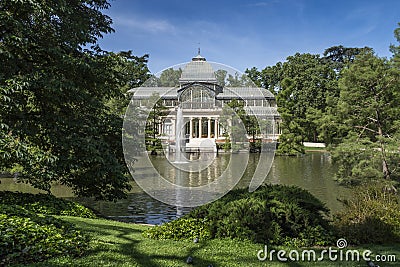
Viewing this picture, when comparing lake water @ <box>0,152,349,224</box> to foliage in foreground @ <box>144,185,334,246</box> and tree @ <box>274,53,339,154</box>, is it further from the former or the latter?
tree @ <box>274,53,339,154</box>

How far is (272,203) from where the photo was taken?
15.0 ft

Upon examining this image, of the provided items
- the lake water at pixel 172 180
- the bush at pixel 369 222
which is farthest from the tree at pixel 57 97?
the bush at pixel 369 222

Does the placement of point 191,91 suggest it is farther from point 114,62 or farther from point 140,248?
point 114,62

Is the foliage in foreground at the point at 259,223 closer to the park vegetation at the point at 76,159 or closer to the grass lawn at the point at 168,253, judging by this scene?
the park vegetation at the point at 76,159

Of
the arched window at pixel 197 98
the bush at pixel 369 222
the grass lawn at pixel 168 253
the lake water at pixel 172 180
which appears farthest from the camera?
the lake water at pixel 172 180

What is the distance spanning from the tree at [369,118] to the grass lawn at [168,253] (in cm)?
861

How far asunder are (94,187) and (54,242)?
4124 millimetres

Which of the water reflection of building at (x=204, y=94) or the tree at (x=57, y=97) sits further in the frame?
the tree at (x=57, y=97)

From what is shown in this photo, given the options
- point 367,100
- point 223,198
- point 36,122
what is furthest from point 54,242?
point 367,100

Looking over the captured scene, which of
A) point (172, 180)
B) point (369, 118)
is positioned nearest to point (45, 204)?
point (172, 180)

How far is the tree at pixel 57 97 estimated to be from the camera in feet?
19.4

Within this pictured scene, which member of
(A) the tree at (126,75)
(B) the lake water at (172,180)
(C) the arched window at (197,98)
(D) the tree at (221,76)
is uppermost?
(A) the tree at (126,75)

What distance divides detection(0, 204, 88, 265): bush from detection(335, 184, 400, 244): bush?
3.41m

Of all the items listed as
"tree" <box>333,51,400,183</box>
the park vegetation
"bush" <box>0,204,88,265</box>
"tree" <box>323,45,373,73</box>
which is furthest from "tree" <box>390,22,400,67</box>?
"tree" <box>323,45,373,73</box>
